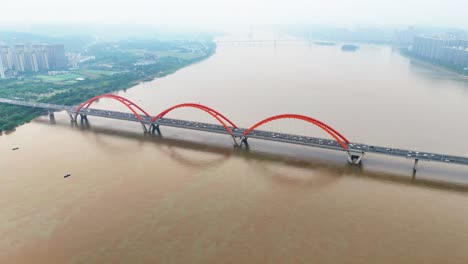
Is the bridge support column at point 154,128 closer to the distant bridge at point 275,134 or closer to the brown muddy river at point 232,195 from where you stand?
the distant bridge at point 275,134

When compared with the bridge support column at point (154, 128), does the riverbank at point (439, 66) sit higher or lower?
higher

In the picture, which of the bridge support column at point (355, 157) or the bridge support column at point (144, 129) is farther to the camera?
the bridge support column at point (144, 129)

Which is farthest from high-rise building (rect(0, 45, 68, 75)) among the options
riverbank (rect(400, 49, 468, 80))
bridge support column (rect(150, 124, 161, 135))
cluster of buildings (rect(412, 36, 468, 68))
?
cluster of buildings (rect(412, 36, 468, 68))

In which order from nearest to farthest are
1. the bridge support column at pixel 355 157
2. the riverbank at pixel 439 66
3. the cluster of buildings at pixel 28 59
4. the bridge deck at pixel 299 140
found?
the bridge deck at pixel 299 140
the bridge support column at pixel 355 157
the riverbank at pixel 439 66
the cluster of buildings at pixel 28 59

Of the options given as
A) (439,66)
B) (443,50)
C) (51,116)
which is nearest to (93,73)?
(51,116)

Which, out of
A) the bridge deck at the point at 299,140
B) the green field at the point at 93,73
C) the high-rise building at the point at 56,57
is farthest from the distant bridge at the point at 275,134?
the high-rise building at the point at 56,57

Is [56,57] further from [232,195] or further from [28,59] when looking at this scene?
[232,195]

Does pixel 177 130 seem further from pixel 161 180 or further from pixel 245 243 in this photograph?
pixel 245 243

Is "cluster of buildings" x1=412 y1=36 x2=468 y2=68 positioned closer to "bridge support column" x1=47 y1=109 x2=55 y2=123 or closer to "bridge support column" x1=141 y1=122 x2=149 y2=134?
"bridge support column" x1=141 y1=122 x2=149 y2=134

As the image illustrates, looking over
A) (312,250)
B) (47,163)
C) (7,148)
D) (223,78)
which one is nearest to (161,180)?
(47,163)
